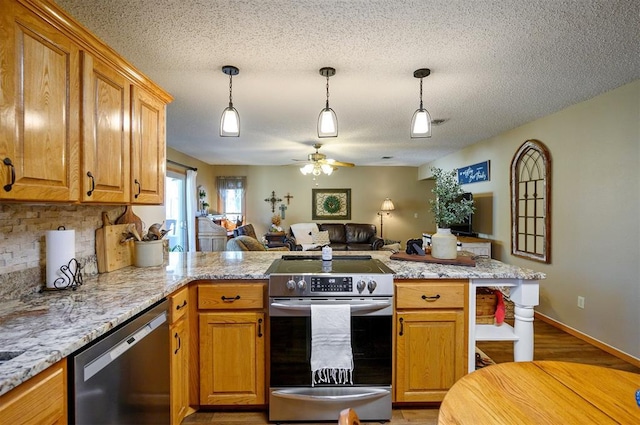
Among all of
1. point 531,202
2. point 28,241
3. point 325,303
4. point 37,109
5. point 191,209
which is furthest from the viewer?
point 191,209

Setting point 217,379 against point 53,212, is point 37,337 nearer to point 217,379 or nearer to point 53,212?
point 53,212

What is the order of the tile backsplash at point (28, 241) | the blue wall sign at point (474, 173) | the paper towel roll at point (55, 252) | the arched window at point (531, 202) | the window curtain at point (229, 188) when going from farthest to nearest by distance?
the window curtain at point (229, 188)
the blue wall sign at point (474, 173)
the arched window at point (531, 202)
the paper towel roll at point (55, 252)
the tile backsplash at point (28, 241)

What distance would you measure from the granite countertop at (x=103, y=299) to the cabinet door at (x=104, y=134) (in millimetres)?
469

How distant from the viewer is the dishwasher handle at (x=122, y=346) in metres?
1.07

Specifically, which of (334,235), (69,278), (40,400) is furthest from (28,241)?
(334,235)

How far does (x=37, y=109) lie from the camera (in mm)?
1178

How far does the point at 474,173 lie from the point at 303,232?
3.63 m

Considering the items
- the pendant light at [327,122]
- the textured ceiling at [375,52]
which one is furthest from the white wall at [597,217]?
the pendant light at [327,122]

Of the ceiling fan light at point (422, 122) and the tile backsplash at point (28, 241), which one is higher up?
the ceiling fan light at point (422, 122)

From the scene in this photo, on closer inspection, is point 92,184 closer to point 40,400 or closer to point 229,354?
point 40,400

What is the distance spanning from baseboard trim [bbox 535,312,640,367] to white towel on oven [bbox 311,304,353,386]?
258 centimetres

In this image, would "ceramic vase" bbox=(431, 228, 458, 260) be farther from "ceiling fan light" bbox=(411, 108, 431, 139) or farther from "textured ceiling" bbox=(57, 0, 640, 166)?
"textured ceiling" bbox=(57, 0, 640, 166)

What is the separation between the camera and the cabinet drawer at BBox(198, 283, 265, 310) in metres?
1.87

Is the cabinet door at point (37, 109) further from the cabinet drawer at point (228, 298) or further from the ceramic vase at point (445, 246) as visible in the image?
the ceramic vase at point (445, 246)
